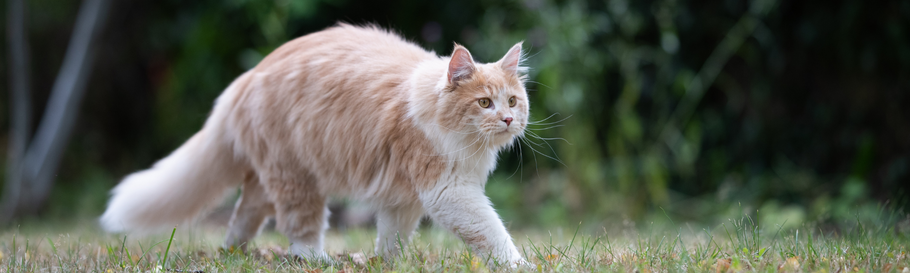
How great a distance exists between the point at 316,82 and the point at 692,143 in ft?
11.8

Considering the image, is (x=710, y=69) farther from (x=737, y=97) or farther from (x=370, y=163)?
(x=370, y=163)

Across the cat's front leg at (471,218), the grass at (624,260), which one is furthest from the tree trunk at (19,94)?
the cat's front leg at (471,218)

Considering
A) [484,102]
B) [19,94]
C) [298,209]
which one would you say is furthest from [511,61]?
[19,94]

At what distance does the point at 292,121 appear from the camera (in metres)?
3.07

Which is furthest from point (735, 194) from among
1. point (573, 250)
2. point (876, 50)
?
point (573, 250)

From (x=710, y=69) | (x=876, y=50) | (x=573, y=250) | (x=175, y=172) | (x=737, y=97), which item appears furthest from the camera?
(x=737, y=97)

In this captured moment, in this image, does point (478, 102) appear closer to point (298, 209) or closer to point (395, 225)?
point (395, 225)

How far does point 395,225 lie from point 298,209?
1.55 feet

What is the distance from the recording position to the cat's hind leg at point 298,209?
3.15 metres

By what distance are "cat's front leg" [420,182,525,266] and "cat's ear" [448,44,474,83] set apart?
0.44 metres

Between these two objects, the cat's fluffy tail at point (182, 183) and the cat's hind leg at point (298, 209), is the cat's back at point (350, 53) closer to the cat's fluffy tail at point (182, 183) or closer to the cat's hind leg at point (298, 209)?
the cat's fluffy tail at point (182, 183)

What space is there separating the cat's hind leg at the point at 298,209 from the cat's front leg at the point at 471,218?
71cm

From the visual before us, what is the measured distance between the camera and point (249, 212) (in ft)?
11.5

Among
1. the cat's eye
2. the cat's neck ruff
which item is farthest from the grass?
the cat's eye
